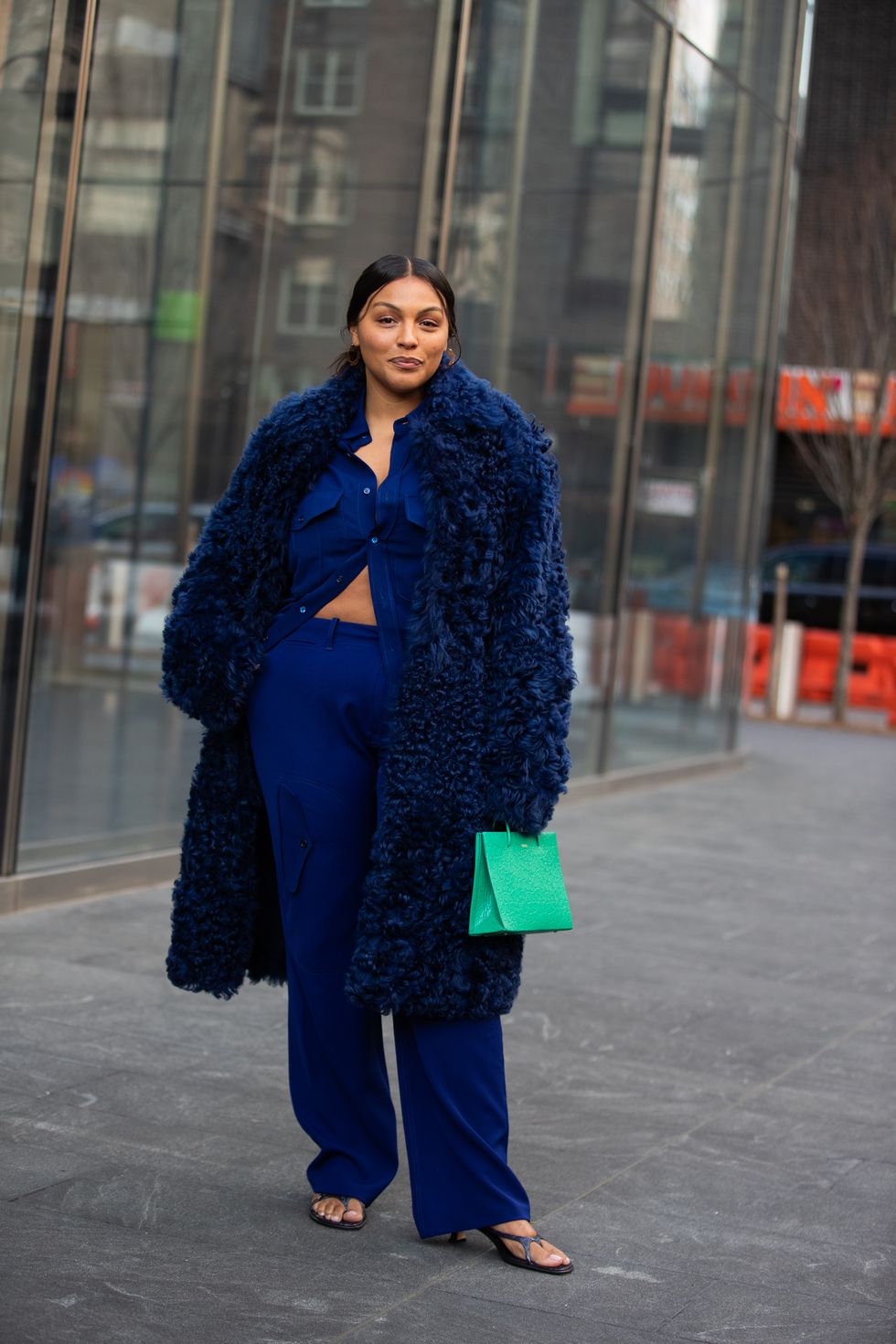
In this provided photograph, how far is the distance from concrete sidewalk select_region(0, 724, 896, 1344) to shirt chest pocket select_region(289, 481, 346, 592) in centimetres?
129

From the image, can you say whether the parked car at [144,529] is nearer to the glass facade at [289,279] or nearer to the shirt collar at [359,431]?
the glass facade at [289,279]

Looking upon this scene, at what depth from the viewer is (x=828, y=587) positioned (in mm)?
24672

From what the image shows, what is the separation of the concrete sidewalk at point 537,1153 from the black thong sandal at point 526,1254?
1.2 inches

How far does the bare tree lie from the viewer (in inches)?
751

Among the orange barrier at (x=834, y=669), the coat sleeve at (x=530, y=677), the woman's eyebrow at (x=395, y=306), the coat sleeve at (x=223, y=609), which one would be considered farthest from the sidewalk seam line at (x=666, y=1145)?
the orange barrier at (x=834, y=669)

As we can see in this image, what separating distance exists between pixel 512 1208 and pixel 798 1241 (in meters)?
0.67

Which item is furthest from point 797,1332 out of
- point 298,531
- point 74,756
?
point 74,756

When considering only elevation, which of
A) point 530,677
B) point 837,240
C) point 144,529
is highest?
point 837,240

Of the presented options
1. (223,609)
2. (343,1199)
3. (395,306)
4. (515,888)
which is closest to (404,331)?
(395,306)

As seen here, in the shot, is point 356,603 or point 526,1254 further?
point 356,603

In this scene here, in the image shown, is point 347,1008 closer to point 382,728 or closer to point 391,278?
point 382,728

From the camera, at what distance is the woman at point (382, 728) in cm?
354

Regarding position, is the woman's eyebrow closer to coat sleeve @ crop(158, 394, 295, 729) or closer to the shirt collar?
the shirt collar

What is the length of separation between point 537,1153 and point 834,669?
17666 millimetres
